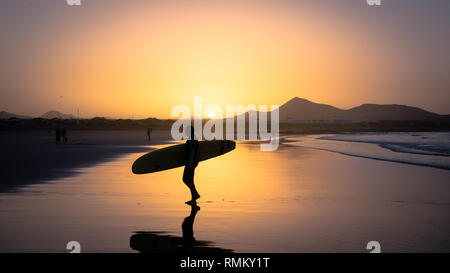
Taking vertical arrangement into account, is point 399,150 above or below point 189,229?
below

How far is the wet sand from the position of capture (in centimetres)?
696

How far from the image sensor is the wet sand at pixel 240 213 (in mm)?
6961

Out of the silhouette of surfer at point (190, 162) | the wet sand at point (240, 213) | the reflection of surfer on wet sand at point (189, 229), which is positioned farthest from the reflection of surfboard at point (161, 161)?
the reflection of surfer on wet sand at point (189, 229)

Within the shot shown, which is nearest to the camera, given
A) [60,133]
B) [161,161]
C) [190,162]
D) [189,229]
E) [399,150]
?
[189,229]

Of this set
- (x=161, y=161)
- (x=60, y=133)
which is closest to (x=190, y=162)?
(x=161, y=161)

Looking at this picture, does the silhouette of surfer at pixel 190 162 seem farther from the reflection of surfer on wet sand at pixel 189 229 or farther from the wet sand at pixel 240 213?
the reflection of surfer on wet sand at pixel 189 229

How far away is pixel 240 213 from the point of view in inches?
367

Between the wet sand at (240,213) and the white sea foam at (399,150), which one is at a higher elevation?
the wet sand at (240,213)

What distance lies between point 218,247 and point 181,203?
401 cm

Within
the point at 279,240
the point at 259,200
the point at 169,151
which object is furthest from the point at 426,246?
the point at 169,151

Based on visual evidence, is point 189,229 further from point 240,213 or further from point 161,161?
point 161,161


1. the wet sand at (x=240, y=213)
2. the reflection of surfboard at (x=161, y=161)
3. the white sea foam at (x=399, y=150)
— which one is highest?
the reflection of surfboard at (x=161, y=161)

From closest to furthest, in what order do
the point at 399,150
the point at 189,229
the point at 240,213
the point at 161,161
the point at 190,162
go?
1. the point at 189,229
2. the point at 240,213
3. the point at 190,162
4. the point at 161,161
5. the point at 399,150
